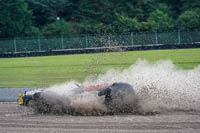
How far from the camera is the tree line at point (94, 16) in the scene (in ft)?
151

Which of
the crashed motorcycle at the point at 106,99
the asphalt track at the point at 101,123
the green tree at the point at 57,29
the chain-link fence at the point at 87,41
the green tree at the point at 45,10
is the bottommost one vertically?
the asphalt track at the point at 101,123

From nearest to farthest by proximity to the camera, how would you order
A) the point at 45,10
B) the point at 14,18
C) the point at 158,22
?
the point at 158,22
the point at 14,18
the point at 45,10

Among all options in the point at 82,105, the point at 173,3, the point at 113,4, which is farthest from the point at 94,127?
the point at 173,3

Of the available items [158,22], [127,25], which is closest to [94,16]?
[127,25]

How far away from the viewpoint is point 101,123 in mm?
7797

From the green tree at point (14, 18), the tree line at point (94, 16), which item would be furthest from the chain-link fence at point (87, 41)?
the green tree at point (14, 18)

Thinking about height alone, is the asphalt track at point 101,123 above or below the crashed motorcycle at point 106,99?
below

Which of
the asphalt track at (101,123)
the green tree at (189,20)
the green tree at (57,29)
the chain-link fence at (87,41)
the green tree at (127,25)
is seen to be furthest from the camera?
the green tree at (57,29)

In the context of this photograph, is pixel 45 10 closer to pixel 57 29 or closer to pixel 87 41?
pixel 57 29

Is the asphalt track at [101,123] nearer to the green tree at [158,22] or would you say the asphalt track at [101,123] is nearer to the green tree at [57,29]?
the green tree at [158,22]

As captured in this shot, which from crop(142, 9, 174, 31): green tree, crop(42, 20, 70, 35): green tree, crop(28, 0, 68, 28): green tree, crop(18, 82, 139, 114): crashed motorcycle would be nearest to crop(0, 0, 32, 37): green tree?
crop(42, 20, 70, 35): green tree

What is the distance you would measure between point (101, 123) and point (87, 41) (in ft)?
95.1

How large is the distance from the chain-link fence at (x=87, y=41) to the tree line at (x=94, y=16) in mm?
8388

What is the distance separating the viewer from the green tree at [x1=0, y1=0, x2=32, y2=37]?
4881cm
